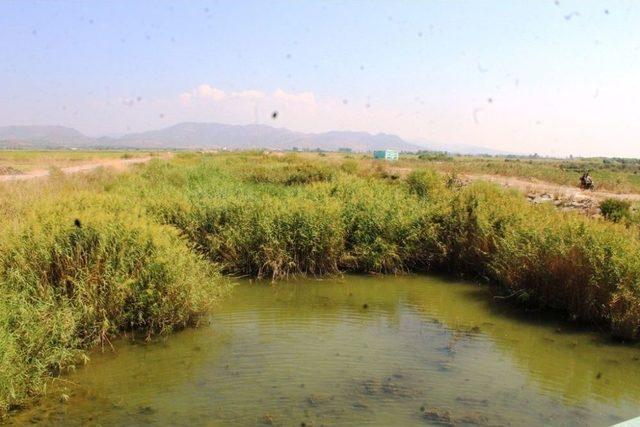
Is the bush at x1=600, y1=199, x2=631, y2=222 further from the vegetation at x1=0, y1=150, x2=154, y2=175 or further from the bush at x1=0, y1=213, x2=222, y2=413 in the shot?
the vegetation at x1=0, y1=150, x2=154, y2=175

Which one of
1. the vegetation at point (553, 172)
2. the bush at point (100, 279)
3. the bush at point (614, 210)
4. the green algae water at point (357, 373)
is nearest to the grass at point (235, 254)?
the bush at point (100, 279)

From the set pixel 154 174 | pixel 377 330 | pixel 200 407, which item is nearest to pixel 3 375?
pixel 200 407

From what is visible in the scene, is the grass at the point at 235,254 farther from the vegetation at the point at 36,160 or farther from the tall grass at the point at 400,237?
the vegetation at the point at 36,160

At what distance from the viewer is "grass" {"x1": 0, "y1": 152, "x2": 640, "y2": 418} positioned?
719 centimetres

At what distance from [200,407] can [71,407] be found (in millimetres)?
1454

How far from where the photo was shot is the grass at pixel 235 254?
283 inches

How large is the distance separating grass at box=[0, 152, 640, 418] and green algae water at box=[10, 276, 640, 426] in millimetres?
471

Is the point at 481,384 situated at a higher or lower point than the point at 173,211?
lower

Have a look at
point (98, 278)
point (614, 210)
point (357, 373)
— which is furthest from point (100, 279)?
point (614, 210)

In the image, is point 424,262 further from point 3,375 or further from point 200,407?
point 3,375

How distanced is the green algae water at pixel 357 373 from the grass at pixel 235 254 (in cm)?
47

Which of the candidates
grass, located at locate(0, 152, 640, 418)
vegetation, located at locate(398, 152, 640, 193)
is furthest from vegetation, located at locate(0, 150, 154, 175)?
vegetation, located at locate(398, 152, 640, 193)

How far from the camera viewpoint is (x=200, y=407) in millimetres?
5988

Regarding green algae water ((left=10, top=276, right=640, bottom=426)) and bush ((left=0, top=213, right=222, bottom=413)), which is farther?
bush ((left=0, top=213, right=222, bottom=413))
